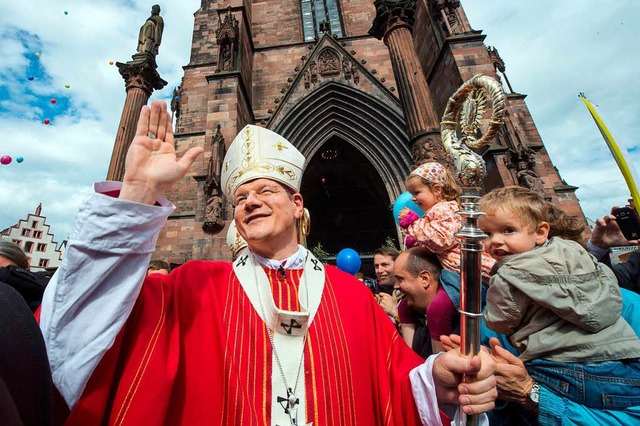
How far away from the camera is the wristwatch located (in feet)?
3.63

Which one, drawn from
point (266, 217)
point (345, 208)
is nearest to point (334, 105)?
point (345, 208)

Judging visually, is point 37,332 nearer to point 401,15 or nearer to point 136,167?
point 136,167

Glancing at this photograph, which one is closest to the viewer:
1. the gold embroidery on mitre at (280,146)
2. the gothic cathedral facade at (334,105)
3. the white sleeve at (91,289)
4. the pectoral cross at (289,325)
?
the white sleeve at (91,289)

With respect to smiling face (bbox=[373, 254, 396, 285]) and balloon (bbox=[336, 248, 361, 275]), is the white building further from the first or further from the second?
smiling face (bbox=[373, 254, 396, 285])

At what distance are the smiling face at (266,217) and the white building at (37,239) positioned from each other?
29560 millimetres

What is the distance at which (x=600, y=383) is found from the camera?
1071 millimetres

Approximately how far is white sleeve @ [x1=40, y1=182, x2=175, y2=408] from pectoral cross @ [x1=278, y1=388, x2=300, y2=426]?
0.53 metres

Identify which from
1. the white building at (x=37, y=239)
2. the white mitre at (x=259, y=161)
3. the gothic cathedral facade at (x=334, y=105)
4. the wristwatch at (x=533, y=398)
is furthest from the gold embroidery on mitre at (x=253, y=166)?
the white building at (x=37, y=239)

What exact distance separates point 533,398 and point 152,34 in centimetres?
1267

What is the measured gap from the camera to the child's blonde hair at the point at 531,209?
4.40 ft

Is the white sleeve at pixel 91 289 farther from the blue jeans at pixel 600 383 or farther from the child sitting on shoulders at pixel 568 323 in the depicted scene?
the blue jeans at pixel 600 383

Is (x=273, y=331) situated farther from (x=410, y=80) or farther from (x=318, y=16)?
(x=318, y=16)

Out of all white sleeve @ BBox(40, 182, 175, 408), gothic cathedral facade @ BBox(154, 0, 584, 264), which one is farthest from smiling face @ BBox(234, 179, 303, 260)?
gothic cathedral facade @ BBox(154, 0, 584, 264)

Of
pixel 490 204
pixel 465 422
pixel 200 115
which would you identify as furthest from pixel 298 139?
pixel 465 422
